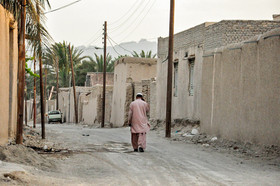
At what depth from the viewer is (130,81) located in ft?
101

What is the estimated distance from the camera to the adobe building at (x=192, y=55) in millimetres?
17859

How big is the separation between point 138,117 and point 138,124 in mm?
192

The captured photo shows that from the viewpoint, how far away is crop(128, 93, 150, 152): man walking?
12523 mm

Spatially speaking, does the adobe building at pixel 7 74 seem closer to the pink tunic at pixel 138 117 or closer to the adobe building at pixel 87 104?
the pink tunic at pixel 138 117

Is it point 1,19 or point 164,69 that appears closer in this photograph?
point 1,19

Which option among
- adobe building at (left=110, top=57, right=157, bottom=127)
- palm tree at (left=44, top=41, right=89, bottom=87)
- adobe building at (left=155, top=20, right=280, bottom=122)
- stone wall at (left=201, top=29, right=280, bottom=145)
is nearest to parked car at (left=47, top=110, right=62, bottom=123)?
palm tree at (left=44, top=41, right=89, bottom=87)

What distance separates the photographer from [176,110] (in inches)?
901

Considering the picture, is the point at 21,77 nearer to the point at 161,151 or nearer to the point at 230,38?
the point at 161,151

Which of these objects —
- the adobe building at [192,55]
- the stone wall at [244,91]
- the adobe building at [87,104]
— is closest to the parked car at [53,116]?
the adobe building at [87,104]

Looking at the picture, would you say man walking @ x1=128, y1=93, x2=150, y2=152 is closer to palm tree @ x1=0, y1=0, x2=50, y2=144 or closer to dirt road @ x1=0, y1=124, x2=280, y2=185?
dirt road @ x1=0, y1=124, x2=280, y2=185

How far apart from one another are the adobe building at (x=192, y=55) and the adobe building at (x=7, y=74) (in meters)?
7.01

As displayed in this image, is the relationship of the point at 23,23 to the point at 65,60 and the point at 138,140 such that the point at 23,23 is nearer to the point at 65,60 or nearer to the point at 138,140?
the point at 138,140

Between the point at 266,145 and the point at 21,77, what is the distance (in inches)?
252

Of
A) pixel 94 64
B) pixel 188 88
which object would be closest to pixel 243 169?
pixel 188 88
